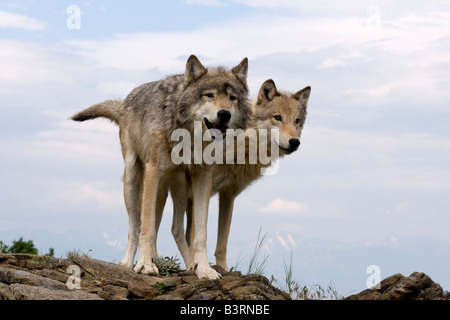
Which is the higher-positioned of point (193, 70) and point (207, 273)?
point (193, 70)

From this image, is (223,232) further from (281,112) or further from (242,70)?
(242,70)

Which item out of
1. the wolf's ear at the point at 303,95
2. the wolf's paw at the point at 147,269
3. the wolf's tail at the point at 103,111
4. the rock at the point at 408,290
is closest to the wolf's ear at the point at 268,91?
the wolf's ear at the point at 303,95

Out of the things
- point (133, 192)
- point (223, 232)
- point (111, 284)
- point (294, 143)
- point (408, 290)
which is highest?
point (294, 143)

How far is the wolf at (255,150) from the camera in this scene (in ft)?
30.0

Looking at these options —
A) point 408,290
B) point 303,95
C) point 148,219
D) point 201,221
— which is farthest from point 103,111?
point 408,290

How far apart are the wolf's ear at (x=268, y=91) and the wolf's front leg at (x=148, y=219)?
249 cm

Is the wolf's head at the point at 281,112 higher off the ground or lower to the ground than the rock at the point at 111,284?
higher

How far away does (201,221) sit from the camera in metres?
7.84

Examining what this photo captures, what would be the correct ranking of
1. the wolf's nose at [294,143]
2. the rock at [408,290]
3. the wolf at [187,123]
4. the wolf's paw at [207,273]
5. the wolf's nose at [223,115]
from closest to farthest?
the wolf's nose at [223,115]
the rock at [408,290]
the wolf at [187,123]
the wolf's paw at [207,273]
the wolf's nose at [294,143]

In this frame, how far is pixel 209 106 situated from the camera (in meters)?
7.50

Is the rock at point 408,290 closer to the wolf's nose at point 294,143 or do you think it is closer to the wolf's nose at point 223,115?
the wolf's nose at point 294,143

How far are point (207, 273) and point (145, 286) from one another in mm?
844
